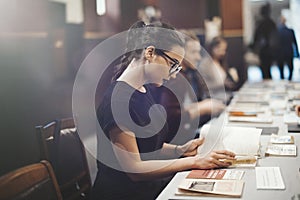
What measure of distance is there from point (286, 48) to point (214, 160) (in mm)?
5234

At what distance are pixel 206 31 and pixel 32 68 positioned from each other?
4838 millimetres

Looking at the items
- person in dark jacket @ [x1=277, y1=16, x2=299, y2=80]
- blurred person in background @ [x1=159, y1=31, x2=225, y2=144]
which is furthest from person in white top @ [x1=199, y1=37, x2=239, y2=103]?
person in dark jacket @ [x1=277, y1=16, x2=299, y2=80]

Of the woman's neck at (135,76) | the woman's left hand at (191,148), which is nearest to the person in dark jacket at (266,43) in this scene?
the woman's left hand at (191,148)

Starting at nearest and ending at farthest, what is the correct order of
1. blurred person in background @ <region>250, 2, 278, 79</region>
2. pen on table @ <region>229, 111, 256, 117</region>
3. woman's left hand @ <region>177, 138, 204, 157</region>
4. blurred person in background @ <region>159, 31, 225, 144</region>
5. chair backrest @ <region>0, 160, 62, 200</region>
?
chair backrest @ <region>0, 160, 62, 200</region> < woman's left hand @ <region>177, 138, 204, 157</region> < pen on table @ <region>229, 111, 256, 117</region> < blurred person in background @ <region>159, 31, 225, 144</region> < blurred person in background @ <region>250, 2, 278, 79</region>

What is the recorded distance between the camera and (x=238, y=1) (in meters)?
7.54

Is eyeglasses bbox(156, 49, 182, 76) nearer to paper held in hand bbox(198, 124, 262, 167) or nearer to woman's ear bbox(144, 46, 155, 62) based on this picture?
woman's ear bbox(144, 46, 155, 62)

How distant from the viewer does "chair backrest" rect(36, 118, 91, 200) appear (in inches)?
72.9

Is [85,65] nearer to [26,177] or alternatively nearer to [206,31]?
[26,177]

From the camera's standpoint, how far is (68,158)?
6.41 ft

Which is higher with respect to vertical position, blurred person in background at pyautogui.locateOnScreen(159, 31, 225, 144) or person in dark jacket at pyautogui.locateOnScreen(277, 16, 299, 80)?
person in dark jacket at pyautogui.locateOnScreen(277, 16, 299, 80)

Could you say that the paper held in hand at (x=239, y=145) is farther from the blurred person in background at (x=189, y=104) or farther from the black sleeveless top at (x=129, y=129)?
the blurred person in background at (x=189, y=104)

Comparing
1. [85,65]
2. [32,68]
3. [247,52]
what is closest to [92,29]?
[85,65]

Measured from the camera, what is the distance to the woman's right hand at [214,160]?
1.52m

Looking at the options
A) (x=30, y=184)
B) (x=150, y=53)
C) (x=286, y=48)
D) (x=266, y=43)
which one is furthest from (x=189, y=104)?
(x=266, y=43)
